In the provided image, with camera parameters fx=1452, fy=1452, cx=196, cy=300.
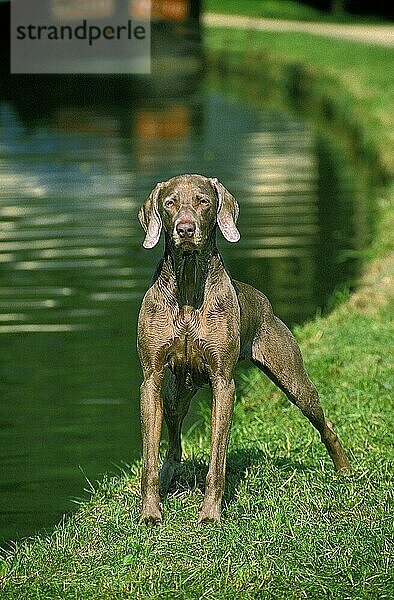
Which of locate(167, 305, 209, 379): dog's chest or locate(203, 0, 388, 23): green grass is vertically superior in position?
locate(167, 305, 209, 379): dog's chest

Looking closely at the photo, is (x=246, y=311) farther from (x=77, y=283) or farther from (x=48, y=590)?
(x=77, y=283)

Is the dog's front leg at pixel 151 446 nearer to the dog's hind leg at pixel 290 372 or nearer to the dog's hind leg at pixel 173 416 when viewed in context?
the dog's hind leg at pixel 173 416

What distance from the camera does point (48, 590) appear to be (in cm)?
551

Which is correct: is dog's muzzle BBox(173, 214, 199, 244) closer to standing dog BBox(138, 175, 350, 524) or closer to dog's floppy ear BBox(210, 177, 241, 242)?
standing dog BBox(138, 175, 350, 524)

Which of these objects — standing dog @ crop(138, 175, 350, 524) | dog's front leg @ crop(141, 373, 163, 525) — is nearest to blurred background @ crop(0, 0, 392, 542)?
dog's front leg @ crop(141, 373, 163, 525)

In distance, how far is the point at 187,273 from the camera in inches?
240

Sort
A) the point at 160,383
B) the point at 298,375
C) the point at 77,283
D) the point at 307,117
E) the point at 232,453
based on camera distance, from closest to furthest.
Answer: the point at 160,383, the point at 298,375, the point at 232,453, the point at 77,283, the point at 307,117

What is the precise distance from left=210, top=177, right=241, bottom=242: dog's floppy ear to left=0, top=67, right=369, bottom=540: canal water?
1.83 m

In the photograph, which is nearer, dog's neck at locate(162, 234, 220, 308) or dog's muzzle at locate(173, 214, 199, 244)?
dog's muzzle at locate(173, 214, 199, 244)

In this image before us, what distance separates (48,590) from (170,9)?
26133mm

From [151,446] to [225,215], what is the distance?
102cm

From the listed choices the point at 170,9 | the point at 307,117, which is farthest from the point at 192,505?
the point at 170,9

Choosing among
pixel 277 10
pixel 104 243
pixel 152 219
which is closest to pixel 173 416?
pixel 152 219

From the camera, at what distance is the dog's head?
5812 mm
